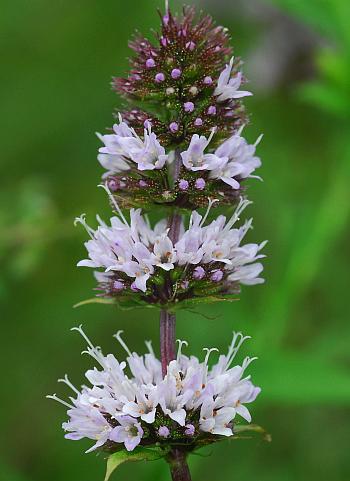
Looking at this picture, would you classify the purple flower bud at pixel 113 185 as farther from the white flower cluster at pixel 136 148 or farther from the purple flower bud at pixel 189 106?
the purple flower bud at pixel 189 106

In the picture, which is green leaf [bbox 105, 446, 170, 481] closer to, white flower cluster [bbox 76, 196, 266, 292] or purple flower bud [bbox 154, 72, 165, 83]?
white flower cluster [bbox 76, 196, 266, 292]

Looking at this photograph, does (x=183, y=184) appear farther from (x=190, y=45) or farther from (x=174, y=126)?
(x=190, y=45)

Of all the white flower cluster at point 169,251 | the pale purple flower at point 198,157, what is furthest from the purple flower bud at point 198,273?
the pale purple flower at point 198,157

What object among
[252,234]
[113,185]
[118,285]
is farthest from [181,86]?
[252,234]

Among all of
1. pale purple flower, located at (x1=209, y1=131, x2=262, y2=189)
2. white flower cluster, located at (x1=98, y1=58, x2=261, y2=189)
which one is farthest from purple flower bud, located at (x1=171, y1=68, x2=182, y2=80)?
pale purple flower, located at (x1=209, y1=131, x2=262, y2=189)

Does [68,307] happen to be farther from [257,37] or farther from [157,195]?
[157,195]

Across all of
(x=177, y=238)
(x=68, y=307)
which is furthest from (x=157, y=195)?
(x=68, y=307)
